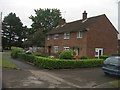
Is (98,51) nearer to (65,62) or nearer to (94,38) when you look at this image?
(94,38)

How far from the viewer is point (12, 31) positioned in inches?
2945

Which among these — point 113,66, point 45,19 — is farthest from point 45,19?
point 113,66

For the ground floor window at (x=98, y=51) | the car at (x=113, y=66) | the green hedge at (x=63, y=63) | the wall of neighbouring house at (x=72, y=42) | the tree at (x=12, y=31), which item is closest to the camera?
the car at (x=113, y=66)

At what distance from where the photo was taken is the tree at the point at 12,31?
73569 mm

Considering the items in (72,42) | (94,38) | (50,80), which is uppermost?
(94,38)

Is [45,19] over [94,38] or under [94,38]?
over

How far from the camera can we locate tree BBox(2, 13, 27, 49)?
73569 mm

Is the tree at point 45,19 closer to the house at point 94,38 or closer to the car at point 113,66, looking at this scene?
the house at point 94,38

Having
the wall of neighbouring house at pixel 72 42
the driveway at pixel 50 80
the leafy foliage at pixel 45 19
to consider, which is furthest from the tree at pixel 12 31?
the driveway at pixel 50 80

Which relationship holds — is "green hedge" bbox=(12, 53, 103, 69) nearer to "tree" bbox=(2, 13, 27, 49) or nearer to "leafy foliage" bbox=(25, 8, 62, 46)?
"leafy foliage" bbox=(25, 8, 62, 46)

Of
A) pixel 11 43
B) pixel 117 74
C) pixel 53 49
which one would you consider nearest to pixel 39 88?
pixel 117 74

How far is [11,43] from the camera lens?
2891 inches

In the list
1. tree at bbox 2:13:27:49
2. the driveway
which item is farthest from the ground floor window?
tree at bbox 2:13:27:49

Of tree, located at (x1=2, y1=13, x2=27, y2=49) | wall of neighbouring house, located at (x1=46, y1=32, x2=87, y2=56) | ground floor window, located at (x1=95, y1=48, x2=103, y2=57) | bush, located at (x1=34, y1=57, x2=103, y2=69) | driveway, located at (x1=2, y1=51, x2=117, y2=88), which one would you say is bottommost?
driveway, located at (x1=2, y1=51, x2=117, y2=88)
